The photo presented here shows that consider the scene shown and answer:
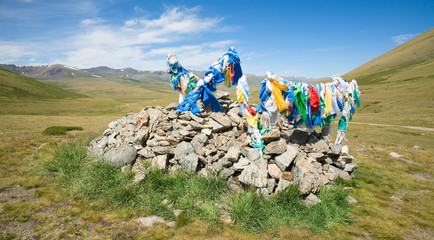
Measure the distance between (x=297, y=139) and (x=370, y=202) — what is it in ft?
12.5

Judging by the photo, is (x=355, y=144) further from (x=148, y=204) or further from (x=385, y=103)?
(x=385, y=103)

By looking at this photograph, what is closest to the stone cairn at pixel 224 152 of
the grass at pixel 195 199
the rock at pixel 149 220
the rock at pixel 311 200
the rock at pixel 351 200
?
the rock at pixel 311 200

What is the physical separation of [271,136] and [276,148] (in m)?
0.58

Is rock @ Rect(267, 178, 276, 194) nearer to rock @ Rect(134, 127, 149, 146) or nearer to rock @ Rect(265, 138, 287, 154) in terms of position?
rock @ Rect(265, 138, 287, 154)

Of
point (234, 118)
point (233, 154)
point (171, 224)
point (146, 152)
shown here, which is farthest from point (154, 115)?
point (171, 224)

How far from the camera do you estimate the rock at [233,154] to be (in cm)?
880

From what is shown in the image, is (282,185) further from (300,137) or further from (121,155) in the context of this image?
(121,155)

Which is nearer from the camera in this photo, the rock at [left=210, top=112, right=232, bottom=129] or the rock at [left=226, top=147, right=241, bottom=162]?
the rock at [left=226, top=147, right=241, bottom=162]

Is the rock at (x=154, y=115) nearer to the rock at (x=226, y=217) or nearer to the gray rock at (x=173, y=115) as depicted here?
the gray rock at (x=173, y=115)

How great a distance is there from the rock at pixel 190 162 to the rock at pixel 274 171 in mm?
2958

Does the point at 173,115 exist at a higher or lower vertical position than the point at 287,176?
higher

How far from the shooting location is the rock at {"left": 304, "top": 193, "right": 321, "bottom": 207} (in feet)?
25.5

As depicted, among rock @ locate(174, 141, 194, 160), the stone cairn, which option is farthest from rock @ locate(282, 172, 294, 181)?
rock @ locate(174, 141, 194, 160)

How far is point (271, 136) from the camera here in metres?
9.27
